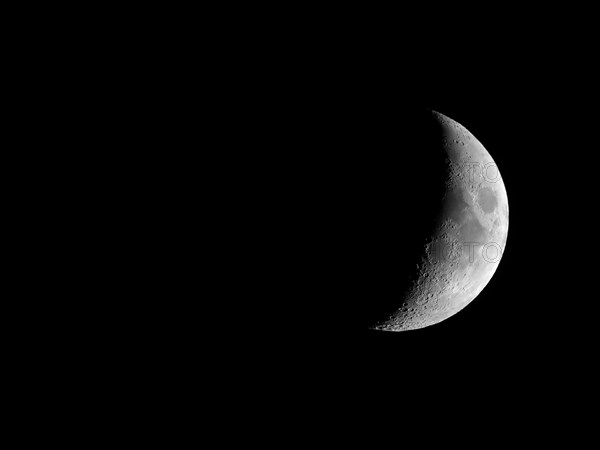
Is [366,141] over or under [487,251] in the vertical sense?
over

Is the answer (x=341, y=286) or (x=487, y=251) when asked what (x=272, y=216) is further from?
(x=487, y=251)

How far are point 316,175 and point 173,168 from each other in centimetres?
117

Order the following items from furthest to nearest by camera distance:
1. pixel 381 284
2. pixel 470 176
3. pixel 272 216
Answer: pixel 470 176
pixel 381 284
pixel 272 216

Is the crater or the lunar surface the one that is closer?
the lunar surface

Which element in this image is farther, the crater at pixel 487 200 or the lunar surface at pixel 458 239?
the crater at pixel 487 200

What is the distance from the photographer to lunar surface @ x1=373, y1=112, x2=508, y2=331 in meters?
4.40

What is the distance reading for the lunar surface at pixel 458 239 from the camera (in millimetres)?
4402

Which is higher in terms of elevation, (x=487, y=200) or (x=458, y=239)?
(x=487, y=200)

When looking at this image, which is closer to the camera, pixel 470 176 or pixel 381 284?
pixel 381 284

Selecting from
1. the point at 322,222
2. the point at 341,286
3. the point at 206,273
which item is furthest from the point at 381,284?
the point at 206,273

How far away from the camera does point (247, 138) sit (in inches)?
163

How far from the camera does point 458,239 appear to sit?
4.43 meters

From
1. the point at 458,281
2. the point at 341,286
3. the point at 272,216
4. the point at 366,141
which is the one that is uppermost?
the point at 366,141

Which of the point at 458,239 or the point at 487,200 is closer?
the point at 458,239
